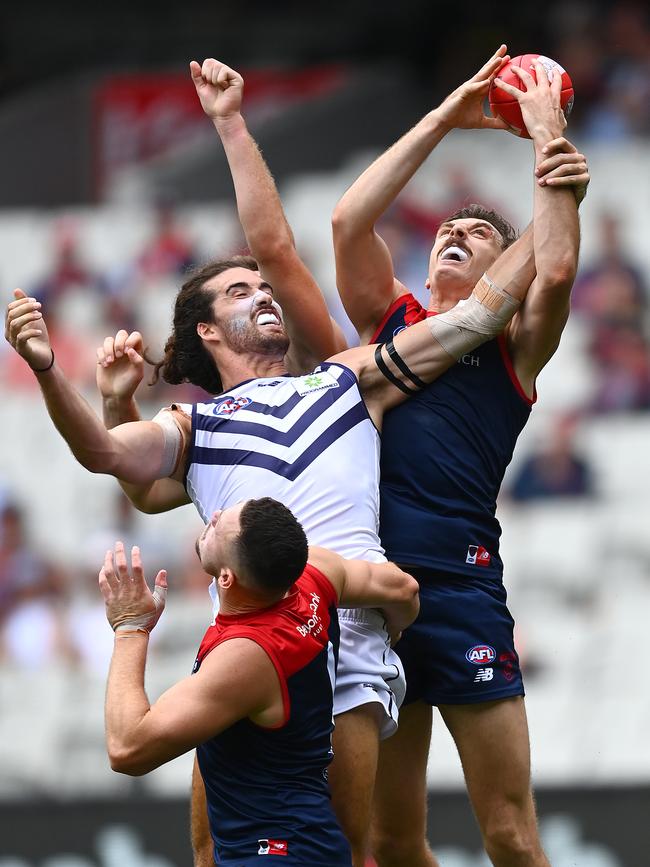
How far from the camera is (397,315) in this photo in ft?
19.0

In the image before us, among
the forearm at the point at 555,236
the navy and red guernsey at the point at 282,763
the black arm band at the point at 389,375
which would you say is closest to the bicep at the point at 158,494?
the black arm band at the point at 389,375

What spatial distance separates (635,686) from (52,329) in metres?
6.27

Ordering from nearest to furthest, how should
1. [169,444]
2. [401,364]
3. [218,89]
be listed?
[169,444] < [401,364] < [218,89]

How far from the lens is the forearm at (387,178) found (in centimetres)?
554

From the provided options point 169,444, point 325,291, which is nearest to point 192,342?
point 169,444

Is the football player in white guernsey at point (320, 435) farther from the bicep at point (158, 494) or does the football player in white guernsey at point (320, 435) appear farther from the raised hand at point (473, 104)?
the raised hand at point (473, 104)

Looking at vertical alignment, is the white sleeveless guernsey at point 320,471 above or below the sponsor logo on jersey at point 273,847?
above

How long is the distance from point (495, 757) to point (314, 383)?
1526mm

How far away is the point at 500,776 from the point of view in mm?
5340

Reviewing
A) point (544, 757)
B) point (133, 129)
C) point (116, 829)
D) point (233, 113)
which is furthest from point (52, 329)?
point (233, 113)

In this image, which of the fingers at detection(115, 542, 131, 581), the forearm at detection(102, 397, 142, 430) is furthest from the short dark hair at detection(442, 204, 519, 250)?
the fingers at detection(115, 542, 131, 581)

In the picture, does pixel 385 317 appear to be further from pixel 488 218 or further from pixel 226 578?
pixel 226 578

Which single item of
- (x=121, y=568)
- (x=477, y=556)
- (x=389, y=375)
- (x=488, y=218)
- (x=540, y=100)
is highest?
(x=540, y=100)

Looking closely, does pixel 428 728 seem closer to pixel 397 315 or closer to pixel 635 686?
pixel 397 315
